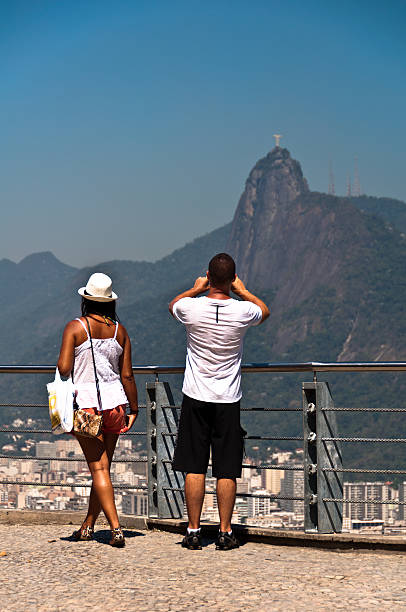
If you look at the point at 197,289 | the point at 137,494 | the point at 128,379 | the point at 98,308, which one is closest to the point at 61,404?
the point at 128,379

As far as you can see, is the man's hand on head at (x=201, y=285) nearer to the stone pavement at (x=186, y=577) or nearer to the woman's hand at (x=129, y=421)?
the woman's hand at (x=129, y=421)

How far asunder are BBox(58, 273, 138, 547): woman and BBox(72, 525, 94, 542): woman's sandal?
0.95 feet

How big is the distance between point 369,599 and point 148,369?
8.38 feet

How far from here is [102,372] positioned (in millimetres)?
5781

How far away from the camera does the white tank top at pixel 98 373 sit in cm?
574

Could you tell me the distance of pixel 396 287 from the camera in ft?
543

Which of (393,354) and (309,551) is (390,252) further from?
(309,551)

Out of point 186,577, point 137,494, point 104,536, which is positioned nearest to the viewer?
point 186,577

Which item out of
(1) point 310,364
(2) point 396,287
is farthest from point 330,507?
(2) point 396,287

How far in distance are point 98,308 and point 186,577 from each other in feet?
5.40

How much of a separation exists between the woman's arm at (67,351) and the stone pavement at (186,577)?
3.42ft

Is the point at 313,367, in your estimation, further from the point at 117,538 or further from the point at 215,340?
the point at 117,538

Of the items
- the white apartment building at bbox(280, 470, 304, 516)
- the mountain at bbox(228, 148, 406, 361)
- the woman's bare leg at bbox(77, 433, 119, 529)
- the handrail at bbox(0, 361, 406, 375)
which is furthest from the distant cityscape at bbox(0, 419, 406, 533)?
the mountain at bbox(228, 148, 406, 361)

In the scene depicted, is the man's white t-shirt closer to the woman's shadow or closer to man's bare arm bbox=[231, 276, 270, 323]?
man's bare arm bbox=[231, 276, 270, 323]
